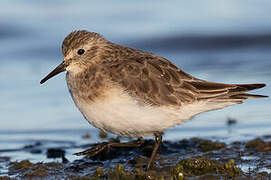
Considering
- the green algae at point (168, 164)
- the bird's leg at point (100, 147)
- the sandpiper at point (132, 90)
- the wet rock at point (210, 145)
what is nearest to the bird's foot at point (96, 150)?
the bird's leg at point (100, 147)

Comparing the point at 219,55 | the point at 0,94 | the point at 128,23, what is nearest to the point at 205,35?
the point at 219,55

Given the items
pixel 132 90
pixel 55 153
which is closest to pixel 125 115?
pixel 132 90

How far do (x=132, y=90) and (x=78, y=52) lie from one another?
100cm

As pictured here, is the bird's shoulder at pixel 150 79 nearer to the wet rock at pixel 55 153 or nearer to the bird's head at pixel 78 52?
the bird's head at pixel 78 52

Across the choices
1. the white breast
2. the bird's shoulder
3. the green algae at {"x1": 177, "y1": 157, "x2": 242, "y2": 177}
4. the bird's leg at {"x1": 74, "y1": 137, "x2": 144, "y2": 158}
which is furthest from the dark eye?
the green algae at {"x1": 177, "y1": 157, "x2": 242, "y2": 177}

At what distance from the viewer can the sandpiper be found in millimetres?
6934

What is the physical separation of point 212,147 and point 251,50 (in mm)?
6567

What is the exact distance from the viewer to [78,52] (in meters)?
7.56

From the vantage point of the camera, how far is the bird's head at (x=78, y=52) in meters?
7.48

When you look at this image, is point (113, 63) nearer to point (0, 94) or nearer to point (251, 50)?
point (0, 94)

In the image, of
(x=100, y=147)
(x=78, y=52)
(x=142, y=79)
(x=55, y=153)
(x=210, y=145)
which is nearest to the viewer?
(x=142, y=79)

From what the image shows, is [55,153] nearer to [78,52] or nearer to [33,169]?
[33,169]

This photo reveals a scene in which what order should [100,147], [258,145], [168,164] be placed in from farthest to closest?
1. [258,145]
2. [100,147]
3. [168,164]

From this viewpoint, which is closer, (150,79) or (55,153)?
(150,79)
